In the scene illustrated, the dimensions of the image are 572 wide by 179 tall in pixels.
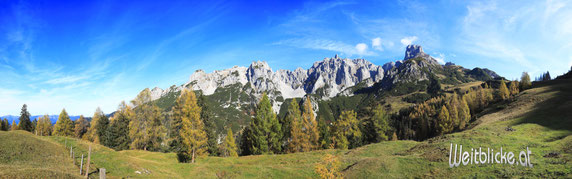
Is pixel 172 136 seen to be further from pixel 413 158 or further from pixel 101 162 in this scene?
pixel 413 158

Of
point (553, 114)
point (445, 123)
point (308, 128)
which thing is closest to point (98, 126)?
point (308, 128)

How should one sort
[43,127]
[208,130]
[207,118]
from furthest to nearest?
[43,127], [208,130], [207,118]

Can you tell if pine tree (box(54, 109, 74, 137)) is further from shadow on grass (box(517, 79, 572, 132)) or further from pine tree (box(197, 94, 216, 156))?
shadow on grass (box(517, 79, 572, 132))

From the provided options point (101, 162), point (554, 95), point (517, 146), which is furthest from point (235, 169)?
A: point (554, 95)

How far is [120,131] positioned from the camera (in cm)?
6425

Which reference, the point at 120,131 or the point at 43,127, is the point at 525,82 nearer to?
the point at 120,131

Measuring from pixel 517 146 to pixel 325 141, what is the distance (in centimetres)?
3951

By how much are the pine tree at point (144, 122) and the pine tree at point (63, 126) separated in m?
47.0

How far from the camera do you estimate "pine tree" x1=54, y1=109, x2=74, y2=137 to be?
8238cm

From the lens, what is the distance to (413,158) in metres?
34.5

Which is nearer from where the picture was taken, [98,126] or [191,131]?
[191,131]

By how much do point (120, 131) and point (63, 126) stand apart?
40022mm

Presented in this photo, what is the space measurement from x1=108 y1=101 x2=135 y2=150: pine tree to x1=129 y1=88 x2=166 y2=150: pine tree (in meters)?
4.85

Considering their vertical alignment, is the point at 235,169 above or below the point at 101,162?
below
